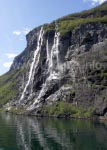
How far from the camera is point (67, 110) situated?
612ft

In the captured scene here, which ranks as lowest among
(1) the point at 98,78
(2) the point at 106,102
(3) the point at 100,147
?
(3) the point at 100,147

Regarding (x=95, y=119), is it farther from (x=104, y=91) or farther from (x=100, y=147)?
(x=100, y=147)

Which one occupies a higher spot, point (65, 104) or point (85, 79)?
point (85, 79)

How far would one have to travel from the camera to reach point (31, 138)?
9806 centimetres

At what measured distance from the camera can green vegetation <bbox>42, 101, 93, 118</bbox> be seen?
17455cm

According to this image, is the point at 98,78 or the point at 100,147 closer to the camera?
the point at 100,147

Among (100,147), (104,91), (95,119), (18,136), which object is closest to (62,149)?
(100,147)

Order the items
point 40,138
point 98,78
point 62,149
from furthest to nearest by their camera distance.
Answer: point 98,78
point 40,138
point 62,149

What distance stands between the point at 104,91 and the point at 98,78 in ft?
44.8

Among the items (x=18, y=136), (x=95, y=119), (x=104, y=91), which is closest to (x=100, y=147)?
(x=18, y=136)

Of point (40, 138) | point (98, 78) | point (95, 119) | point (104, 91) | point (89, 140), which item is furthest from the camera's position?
point (98, 78)

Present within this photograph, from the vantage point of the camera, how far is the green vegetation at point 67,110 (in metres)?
175

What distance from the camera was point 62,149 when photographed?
7862cm

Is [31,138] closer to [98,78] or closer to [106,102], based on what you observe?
[106,102]
